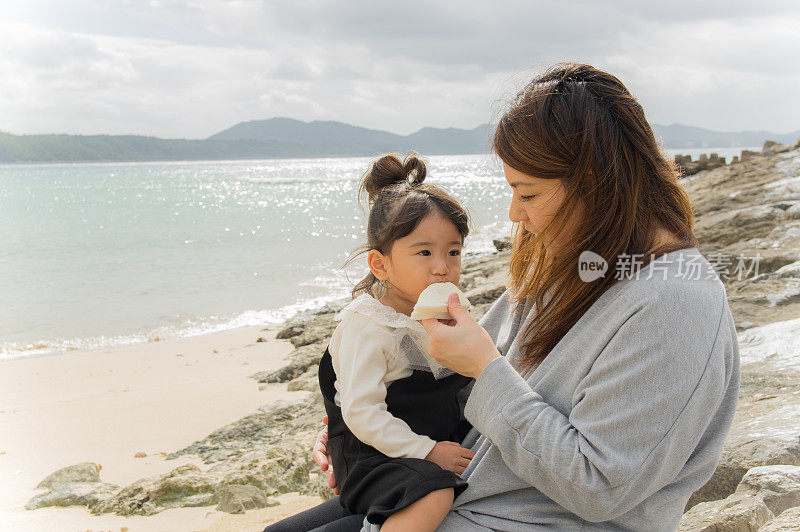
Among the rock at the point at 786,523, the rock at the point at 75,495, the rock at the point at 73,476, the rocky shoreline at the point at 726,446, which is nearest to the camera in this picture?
the rock at the point at 786,523

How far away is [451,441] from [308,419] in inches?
141

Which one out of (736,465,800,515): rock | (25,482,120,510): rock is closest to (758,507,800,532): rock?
(736,465,800,515): rock

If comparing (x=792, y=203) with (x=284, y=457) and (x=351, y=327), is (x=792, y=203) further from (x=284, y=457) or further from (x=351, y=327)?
(x=351, y=327)

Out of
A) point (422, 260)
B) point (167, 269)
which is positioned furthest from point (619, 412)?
point (167, 269)

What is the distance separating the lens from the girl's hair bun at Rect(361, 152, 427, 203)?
271 centimetres

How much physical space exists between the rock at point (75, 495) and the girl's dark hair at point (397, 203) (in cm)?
278

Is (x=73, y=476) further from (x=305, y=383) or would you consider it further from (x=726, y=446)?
(x=726, y=446)

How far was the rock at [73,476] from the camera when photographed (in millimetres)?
4678

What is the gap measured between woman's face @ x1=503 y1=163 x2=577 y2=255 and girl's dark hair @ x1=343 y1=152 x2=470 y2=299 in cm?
62

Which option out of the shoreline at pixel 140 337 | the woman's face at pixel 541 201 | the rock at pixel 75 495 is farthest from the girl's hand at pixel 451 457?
the shoreline at pixel 140 337

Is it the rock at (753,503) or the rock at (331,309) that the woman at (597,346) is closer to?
the rock at (753,503)

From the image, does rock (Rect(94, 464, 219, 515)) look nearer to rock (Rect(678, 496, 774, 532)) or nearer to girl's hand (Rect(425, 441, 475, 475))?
girl's hand (Rect(425, 441, 475, 475))

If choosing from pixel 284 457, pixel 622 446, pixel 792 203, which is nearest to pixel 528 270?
pixel 622 446

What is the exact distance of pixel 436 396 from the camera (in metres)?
2.22
